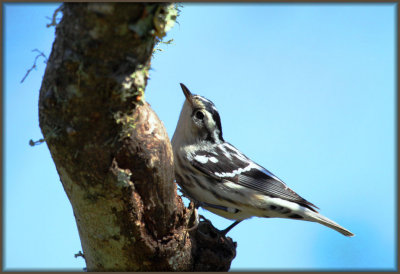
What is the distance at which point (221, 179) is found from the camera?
4914 millimetres

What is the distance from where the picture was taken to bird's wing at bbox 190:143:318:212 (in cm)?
497

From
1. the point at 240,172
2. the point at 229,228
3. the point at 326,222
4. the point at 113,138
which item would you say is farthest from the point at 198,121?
the point at 113,138

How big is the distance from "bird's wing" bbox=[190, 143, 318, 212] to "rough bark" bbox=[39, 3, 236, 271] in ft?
3.86

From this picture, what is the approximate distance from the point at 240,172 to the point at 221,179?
0.34 m

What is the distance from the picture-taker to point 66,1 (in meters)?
2.75

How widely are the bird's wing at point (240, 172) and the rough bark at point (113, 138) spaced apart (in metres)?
1.18

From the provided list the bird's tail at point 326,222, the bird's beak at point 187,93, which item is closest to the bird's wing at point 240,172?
the bird's tail at point 326,222

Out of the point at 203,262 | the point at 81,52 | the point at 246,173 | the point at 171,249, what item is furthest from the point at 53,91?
the point at 246,173

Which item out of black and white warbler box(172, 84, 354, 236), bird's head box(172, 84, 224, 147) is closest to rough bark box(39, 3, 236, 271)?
black and white warbler box(172, 84, 354, 236)

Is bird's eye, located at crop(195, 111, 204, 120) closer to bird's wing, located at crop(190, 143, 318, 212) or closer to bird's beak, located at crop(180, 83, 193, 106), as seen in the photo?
bird's beak, located at crop(180, 83, 193, 106)

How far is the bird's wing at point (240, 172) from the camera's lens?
497cm

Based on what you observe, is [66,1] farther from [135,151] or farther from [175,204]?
[175,204]

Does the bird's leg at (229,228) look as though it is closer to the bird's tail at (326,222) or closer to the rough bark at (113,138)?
the rough bark at (113,138)

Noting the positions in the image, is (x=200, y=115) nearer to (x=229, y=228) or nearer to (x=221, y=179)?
(x=221, y=179)
